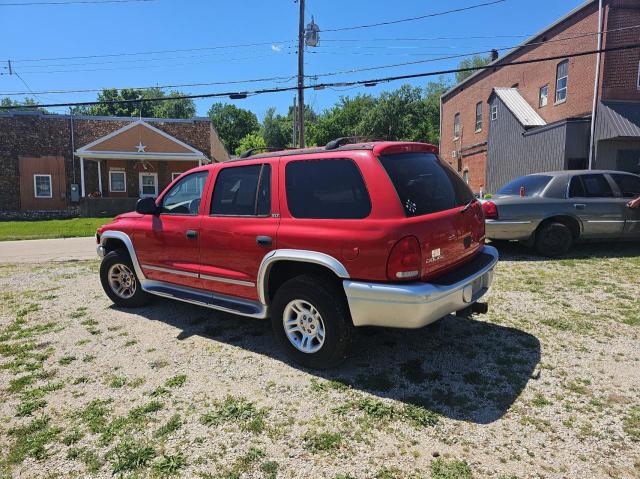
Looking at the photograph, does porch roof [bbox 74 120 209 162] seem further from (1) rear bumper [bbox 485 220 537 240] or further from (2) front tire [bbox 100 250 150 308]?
(2) front tire [bbox 100 250 150 308]

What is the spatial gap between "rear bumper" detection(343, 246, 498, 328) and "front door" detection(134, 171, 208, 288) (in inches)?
77.3

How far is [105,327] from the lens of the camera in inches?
191

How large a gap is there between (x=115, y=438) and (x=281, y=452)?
110cm

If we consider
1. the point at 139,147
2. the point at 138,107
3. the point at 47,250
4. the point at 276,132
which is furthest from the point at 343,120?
the point at 47,250

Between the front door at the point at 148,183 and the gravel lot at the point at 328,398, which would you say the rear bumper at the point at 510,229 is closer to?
the gravel lot at the point at 328,398

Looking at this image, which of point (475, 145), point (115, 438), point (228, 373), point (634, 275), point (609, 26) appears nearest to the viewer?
point (115, 438)

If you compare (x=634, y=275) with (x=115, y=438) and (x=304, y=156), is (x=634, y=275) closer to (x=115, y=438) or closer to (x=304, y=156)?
(x=304, y=156)

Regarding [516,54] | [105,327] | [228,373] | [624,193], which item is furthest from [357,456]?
[516,54]

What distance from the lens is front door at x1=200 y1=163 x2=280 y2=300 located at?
3812 mm

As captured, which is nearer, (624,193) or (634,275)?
(634,275)

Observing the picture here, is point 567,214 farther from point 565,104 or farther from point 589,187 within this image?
point 565,104

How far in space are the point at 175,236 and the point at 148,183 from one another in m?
22.3

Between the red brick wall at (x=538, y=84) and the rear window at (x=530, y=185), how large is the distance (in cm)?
1065

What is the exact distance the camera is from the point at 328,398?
318 cm
